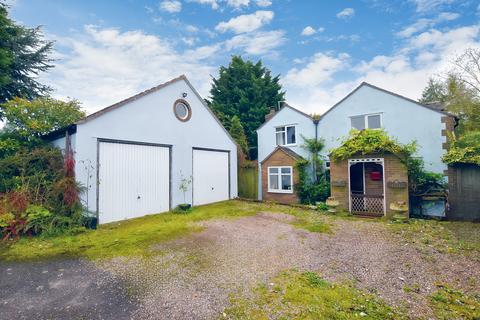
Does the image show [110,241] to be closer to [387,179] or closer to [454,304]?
[454,304]

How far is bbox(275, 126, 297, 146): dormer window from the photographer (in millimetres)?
15094

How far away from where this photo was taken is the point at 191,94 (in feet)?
38.6

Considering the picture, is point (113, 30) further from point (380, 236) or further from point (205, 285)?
point (380, 236)

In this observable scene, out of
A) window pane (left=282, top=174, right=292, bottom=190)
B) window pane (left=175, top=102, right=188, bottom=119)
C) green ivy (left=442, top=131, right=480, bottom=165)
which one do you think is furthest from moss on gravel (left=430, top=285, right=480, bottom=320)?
window pane (left=175, top=102, right=188, bottom=119)

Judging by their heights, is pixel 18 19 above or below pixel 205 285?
above

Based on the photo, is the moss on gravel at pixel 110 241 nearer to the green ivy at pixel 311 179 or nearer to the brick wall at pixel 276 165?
the brick wall at pixel 276 165

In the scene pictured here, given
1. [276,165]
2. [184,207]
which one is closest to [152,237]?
[184,207]

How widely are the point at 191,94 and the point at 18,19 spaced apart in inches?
499

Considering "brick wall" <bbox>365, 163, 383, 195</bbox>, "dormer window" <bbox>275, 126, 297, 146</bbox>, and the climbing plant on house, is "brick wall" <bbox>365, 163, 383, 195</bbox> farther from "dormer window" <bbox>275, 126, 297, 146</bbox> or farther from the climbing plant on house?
"dormer window" <bbox>275, 126, 297, 146</bbox>

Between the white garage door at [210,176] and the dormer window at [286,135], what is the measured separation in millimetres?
4230

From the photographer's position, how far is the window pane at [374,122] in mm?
12094

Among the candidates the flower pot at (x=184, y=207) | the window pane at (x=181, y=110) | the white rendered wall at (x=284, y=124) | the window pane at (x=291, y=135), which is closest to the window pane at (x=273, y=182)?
the white rendered wall at (x=284, y=124)

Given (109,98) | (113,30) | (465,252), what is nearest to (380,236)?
(465,252)

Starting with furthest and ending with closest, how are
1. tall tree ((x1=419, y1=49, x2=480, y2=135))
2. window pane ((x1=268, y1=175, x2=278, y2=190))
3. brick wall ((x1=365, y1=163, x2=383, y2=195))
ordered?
1. window pane ((x1=268, y1=175, x2=278, y2=190))
2. tall tree ((x1=419, y1=49, x2=480, y2=135))
3. brick wall ((x1=365, y1=163, x2=383, y2=195))
